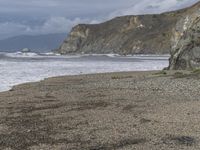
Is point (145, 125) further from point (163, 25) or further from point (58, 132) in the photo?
point (163, 25)

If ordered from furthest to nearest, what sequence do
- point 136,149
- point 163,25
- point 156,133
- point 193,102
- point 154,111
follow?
point 163,25 < point 193,102 < point 154,111 < point 156,133 < point 136,149

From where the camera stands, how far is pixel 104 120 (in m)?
16.6

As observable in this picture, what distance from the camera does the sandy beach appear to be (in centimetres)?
1316

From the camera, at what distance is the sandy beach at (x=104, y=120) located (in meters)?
13.2

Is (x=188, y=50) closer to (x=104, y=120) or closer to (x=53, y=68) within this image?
(x=53, y=68)

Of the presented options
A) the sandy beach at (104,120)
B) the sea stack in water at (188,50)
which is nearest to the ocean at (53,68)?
the sea stack in water at (188,50)

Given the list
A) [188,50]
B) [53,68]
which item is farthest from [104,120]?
[53,68]

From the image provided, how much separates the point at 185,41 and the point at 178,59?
1.94 metres

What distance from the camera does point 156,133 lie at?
557 inches

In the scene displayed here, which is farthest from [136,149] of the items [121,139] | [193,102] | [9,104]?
[9,104]

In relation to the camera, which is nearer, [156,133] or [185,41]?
[156,133]

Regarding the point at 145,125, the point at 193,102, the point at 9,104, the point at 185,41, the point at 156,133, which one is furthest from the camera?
the point at 185,41

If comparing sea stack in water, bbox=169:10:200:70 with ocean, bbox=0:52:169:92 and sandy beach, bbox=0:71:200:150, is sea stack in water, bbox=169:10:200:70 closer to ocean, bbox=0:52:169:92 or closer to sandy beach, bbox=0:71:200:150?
ocean, bbox=0:52:169:92

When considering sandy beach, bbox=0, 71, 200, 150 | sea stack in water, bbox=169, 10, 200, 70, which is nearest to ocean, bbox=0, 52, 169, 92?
sea stack in water, bbox=169, 10, 200, 70
